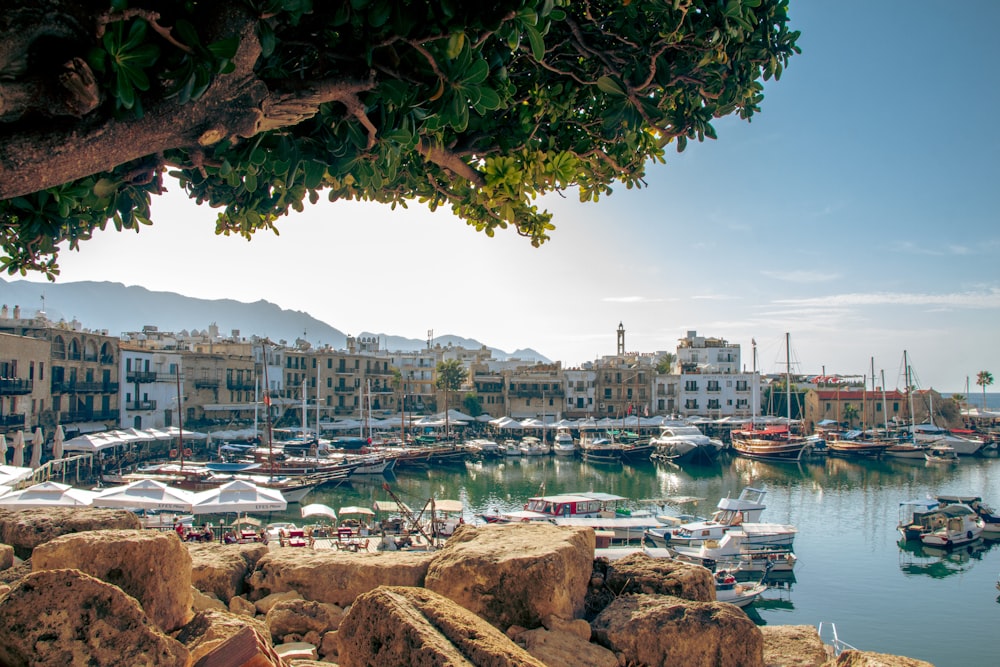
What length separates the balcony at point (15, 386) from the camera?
1576 inches

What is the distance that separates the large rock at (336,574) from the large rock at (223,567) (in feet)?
0.53

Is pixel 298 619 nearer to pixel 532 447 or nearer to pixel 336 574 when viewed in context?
pixel 336 574

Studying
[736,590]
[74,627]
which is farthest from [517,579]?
[736,590]

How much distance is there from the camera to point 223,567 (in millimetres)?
6512

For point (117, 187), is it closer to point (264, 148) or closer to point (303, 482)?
point (264, 148)

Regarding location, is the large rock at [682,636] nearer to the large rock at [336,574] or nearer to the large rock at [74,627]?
the large rock at [336,574]

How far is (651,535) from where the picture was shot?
105 feet

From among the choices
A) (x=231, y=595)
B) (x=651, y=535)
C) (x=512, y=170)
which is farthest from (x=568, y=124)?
(x=651, y=535)

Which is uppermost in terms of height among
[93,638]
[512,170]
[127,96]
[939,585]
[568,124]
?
[568,124]

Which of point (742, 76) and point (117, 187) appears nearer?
point (117, 187)

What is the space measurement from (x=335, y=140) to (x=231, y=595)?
4.50 m

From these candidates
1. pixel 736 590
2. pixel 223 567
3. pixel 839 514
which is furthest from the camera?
pixel 839 514

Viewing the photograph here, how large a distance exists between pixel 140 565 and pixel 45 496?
22969 millimetres

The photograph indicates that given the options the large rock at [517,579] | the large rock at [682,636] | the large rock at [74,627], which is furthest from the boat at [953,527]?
the large rock at [74,627]
